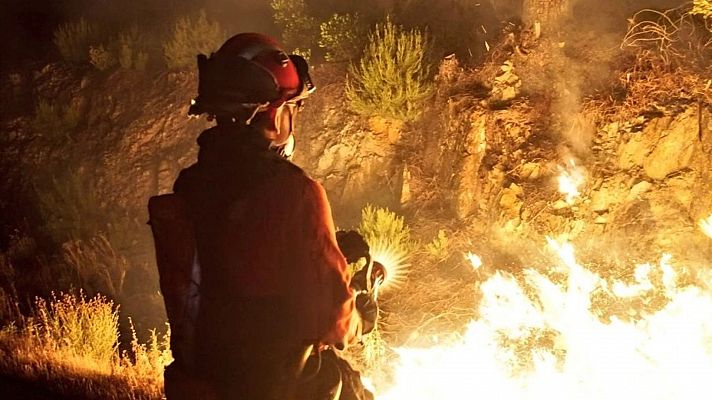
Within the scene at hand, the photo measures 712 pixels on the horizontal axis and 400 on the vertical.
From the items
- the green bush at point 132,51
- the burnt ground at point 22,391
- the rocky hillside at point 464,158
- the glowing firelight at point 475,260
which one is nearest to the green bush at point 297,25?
the rocky hillside at point 464,158

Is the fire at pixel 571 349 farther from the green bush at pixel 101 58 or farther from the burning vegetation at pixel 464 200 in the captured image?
the green bush at pixel 101 58

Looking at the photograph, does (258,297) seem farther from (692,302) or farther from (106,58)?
(106,58)

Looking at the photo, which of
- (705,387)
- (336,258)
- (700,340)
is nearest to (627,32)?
(700,340)

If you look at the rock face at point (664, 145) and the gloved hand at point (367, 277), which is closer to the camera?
the gloved hand at point (367, 277)

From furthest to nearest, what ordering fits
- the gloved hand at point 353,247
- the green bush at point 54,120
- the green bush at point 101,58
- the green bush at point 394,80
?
the green bush at point 101,58 < the green bush at point 54,120 < the green bush at point 394,80 < the gloved hand at point 353,247

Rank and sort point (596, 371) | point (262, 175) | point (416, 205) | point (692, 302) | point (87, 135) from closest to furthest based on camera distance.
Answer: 1. point (262, 175)
2. point (596, 371)
3. point (692, 302)
4. point (416, 205)
5. point (87, 135)

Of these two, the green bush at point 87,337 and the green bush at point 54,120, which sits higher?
the green bush at point 54,120

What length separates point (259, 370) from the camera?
91.7 inches

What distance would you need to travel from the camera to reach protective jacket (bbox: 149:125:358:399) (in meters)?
2.21

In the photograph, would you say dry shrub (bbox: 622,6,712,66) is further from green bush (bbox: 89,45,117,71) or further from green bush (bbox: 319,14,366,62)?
green bush (bbox: 89,45,117,71)

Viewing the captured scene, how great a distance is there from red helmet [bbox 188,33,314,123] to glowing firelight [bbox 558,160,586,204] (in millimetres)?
4240

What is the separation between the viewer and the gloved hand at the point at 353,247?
2.61m

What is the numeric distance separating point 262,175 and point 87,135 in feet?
27.9

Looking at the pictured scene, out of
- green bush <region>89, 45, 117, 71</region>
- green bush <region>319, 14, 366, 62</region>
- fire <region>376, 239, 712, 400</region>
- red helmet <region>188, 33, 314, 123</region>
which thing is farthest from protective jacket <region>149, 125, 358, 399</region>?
green bush <region>89, 45, 117, 71</region>
